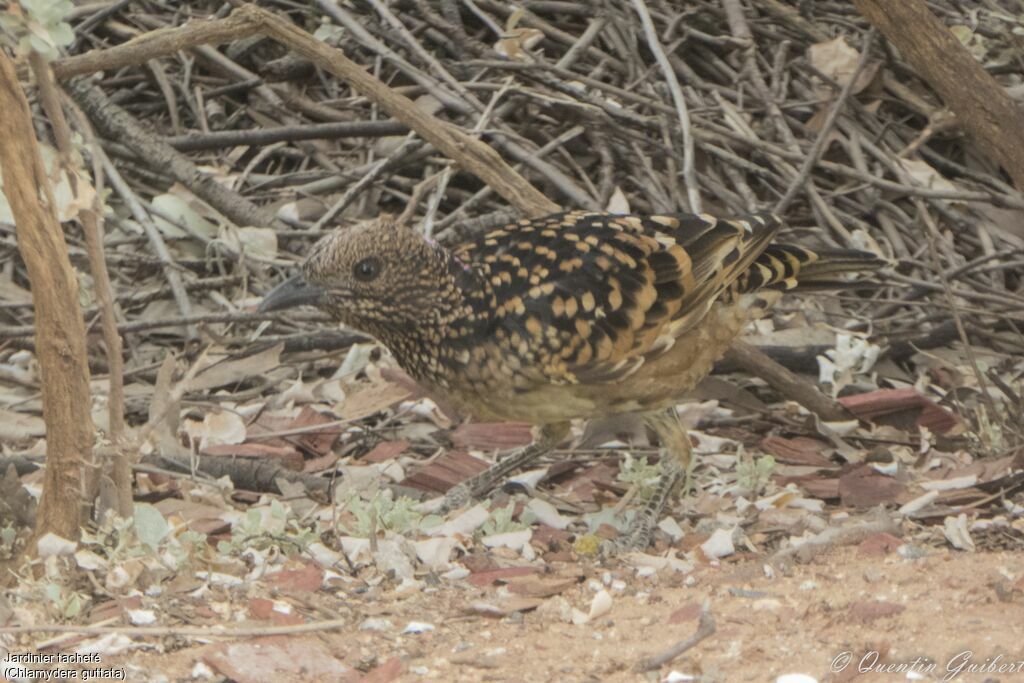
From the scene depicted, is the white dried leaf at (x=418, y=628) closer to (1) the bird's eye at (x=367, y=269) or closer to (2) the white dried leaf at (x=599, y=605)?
(2) the white dried leaf at (x=599, y=605)

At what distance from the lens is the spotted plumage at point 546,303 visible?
14.6ft

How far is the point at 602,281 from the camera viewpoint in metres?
4.61

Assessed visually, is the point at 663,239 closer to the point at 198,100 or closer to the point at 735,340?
the point at 735,340

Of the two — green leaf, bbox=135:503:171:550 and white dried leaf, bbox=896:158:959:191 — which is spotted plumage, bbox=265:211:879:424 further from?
white dried leaf, bbox=896:158:959:191

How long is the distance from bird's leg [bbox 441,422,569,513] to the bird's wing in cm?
54

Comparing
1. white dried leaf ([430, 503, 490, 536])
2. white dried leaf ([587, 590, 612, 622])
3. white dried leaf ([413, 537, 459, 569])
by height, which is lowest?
white dried leaf ([430, 503, 490, 536])

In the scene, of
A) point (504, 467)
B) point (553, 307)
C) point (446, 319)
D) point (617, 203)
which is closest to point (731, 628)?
point (553, 307)

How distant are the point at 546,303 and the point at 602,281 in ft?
0.72

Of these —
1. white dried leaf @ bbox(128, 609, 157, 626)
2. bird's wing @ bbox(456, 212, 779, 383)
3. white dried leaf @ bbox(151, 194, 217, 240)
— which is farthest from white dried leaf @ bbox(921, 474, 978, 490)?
white dried leaf @ bbox(151, 194, 217, 240)

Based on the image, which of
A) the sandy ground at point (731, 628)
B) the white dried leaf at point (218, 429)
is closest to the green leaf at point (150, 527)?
the sandy ground at point (731, 628)

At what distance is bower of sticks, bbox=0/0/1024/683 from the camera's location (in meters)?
3.38

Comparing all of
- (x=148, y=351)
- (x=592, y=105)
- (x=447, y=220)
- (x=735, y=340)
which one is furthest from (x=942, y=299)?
(x=148, y=351)

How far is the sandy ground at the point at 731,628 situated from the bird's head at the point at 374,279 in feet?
3.33

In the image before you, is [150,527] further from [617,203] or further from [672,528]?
[617,203]
